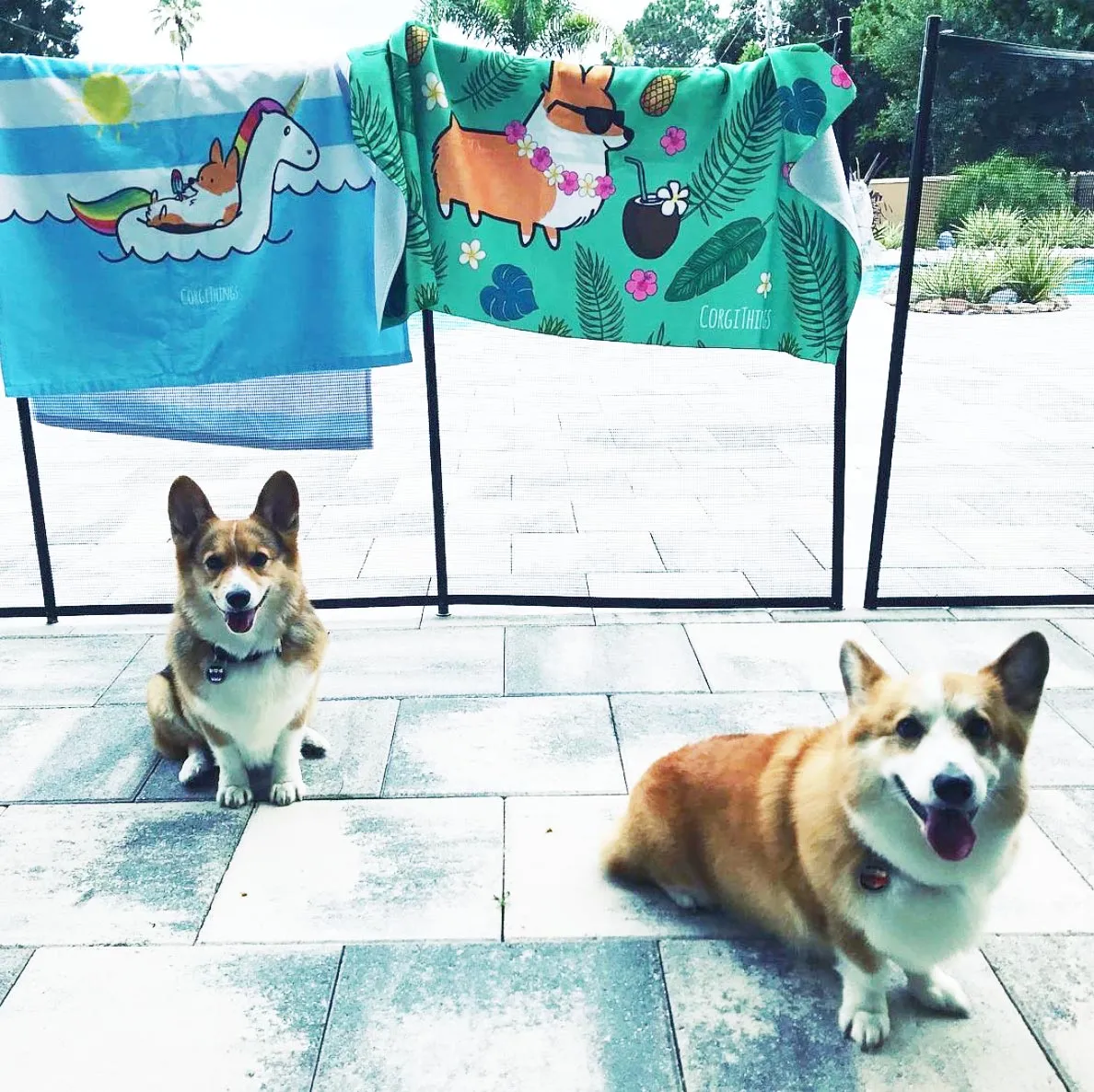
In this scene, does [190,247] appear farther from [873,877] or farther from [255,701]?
[873,877]

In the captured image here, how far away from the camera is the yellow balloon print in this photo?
422cm

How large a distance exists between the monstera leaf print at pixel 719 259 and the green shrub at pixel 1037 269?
1.98 m

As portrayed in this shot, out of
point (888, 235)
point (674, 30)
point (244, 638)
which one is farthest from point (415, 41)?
point (674, 30)

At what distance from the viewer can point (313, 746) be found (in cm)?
393

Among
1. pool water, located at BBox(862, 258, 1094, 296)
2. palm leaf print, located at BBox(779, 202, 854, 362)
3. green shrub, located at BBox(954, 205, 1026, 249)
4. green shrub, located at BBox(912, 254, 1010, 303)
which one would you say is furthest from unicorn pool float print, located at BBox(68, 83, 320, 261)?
green shrub, located at BBox(954, 205, 1026, 249)

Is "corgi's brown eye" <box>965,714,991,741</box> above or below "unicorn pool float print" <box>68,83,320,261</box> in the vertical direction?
below

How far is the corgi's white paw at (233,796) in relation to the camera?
3.57 m

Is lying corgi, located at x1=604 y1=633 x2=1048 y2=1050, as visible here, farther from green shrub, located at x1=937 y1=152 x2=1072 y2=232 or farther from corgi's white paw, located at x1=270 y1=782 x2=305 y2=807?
green shrub, located at x1=937 y1=152 x2=1072 y2=232

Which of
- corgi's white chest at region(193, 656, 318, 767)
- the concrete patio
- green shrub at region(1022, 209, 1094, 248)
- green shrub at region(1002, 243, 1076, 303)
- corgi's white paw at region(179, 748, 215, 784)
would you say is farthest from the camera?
green shrub at region(1002, 243, 1076, 303)

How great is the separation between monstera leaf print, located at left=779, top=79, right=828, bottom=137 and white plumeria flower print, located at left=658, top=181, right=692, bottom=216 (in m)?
0.52

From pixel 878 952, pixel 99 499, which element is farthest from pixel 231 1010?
pixel 99 499

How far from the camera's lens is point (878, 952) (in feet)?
8.04

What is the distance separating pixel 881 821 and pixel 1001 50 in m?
3.93

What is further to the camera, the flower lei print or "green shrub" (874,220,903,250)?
"green shrub" (874,220,903,250)
